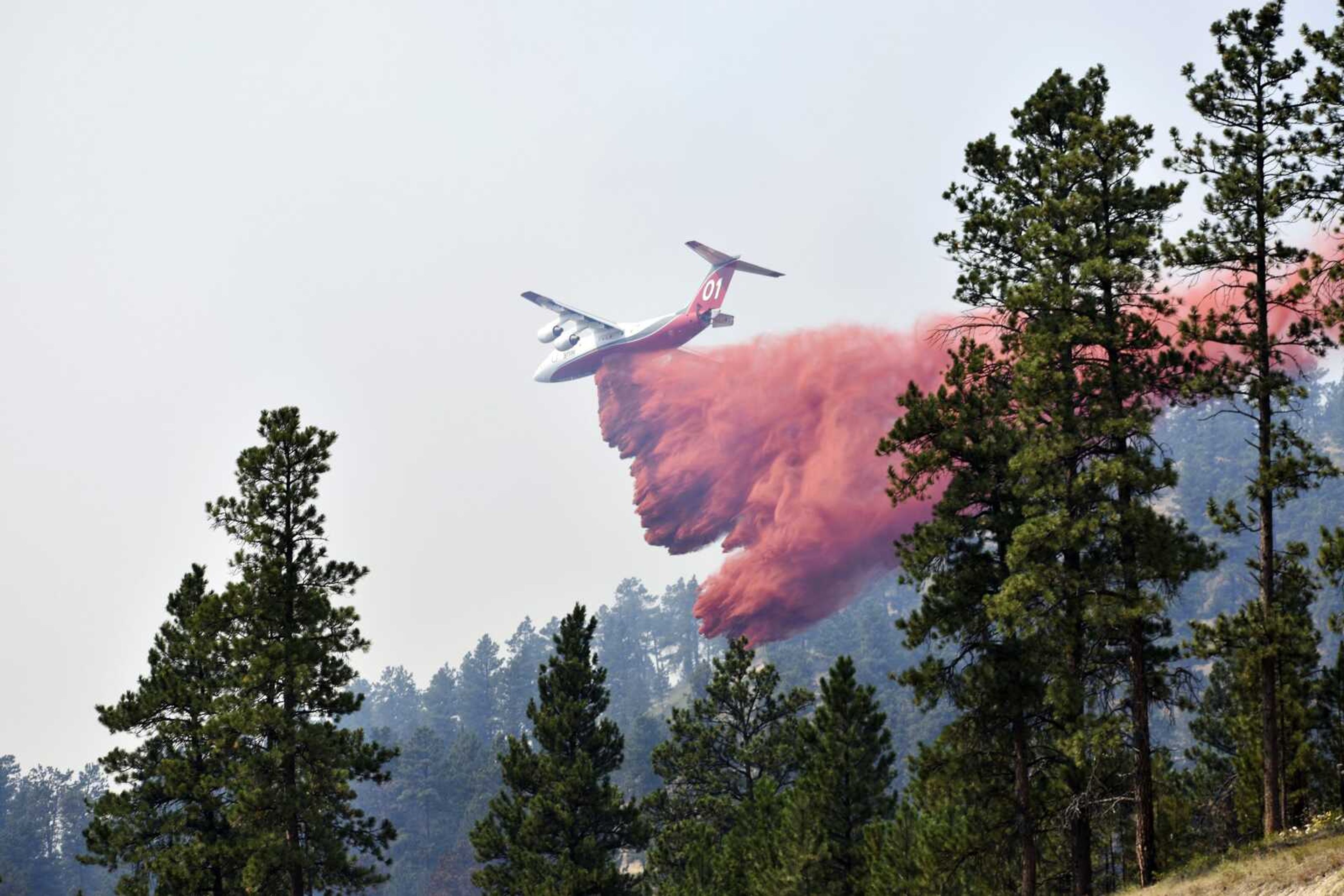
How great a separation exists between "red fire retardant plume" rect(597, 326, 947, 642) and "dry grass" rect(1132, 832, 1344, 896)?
46174 mm

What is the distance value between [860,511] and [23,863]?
3197 inches

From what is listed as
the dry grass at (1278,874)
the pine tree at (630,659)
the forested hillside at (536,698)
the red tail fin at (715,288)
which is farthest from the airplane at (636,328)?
the pine tree at (630,659)

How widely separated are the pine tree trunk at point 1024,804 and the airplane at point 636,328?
5904 cm

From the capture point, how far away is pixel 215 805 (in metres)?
30.8

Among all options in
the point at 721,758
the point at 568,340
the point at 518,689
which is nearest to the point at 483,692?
the point at 518,689

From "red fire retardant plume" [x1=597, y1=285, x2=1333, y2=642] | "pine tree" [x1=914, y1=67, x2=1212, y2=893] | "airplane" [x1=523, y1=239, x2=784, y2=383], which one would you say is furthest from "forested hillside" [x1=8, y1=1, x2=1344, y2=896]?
"airplane" [x1=523, y1=239, x2=784, y2=383]

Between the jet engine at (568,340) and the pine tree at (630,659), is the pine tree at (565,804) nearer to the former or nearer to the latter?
the jet engine at (568,340)

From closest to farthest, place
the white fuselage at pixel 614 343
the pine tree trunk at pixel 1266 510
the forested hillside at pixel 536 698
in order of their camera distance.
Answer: the pine tree trunk at pixel 1266 510 < the white fuselage at pixel 614 343 < the forested hillside at pixel 536 698

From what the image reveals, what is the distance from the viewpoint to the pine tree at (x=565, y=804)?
38250mm

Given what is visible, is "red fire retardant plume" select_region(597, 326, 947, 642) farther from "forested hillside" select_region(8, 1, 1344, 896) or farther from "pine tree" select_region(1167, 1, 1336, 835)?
"pine tree" select_region(1167, 1, 1336, 835)

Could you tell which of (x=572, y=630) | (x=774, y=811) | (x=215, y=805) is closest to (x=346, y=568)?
(x=215, y=805)

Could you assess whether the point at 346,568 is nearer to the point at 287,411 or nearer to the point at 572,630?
the point at 287,411

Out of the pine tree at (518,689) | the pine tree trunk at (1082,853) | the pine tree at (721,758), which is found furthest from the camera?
the pine tree at (518,689)

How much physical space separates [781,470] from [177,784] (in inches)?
1805
